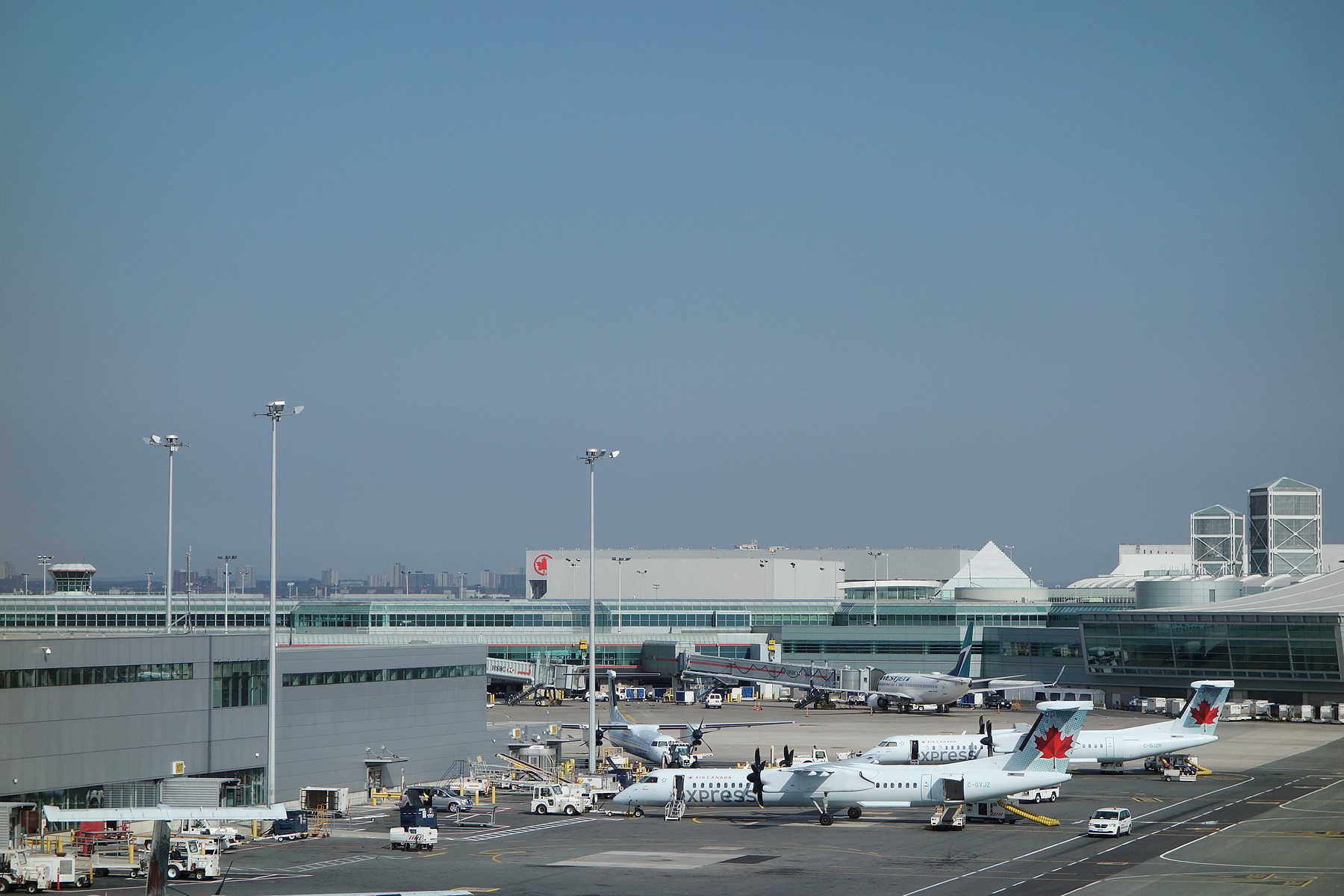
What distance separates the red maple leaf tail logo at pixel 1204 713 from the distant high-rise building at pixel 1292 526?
9873cm

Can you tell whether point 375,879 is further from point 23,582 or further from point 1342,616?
point 23,582

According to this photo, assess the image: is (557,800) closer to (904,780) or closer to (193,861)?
(904,780)

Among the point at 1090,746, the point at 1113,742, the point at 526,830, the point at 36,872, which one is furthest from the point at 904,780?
the point at 36,872

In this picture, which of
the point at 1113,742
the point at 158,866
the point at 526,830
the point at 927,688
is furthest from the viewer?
the point at 927,688

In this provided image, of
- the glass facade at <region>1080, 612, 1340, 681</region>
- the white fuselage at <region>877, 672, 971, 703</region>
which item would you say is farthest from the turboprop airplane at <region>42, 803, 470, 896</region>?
the glass facade at <region>1080, 612, 1340, 681</region>

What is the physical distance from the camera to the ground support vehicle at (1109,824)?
191 feet

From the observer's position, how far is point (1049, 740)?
62.9m

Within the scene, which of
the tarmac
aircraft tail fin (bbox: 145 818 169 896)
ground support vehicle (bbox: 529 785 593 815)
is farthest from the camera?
ground support vehicle (bbox: 529 785 593 815)

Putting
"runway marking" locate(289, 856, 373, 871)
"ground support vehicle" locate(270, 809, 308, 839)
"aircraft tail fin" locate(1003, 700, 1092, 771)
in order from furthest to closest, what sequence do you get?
"aircraft tail fin" locate(1003, 700, 1092, 771) → "ground support vehicle" locate(270, 809, 308, 839) → "runway marking" locate(289, 856, 373, 871)

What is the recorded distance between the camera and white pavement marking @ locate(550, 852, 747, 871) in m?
52.3

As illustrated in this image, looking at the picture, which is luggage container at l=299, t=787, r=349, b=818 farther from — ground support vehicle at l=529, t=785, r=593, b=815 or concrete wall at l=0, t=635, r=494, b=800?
ground support vehicle at l=529, t=785, r=593, b=815

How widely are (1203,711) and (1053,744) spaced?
2319cm

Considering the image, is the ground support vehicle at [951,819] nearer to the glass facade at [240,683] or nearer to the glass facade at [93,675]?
the glass facade at [240,683]

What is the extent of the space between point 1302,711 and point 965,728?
3533cm
